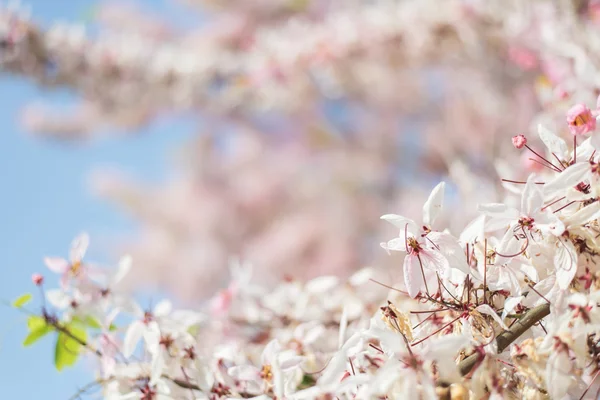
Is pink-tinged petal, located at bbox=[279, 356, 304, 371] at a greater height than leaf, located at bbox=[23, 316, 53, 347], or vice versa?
leaf, located at bbox=[23, 316, 53, 347]

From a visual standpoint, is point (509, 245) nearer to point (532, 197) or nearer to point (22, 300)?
point (532, 197)

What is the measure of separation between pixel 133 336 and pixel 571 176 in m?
0.28

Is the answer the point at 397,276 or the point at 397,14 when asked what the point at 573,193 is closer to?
the point at 397,276

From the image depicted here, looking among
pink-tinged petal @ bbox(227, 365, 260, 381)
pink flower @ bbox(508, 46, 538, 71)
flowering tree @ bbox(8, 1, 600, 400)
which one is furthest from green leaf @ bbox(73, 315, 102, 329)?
pink flower @ bbox(508, 46, 538, 71)

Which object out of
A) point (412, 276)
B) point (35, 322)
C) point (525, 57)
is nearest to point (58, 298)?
point (35, 322)

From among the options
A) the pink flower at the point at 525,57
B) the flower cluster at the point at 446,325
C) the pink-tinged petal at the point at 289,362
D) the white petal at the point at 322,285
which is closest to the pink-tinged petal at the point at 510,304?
the flower cluster at the point at 446,325

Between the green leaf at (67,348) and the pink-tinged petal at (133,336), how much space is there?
6 centimetres

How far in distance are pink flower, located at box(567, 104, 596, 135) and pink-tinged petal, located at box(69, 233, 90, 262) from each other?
32 cm

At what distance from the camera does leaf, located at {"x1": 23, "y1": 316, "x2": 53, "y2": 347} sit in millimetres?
412

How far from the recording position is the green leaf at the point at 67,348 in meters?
0.42

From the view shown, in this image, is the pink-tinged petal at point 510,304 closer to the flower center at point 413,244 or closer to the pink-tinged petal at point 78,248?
the flower center at point 413,244

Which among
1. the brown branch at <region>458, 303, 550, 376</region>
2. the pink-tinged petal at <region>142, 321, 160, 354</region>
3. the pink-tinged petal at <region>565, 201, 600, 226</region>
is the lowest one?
the brown branch at <region>458, 303, 550, 376</region>

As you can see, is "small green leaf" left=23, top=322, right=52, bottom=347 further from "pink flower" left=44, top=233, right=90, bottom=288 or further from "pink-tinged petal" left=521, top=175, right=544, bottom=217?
"pink-tinged petal" left=521, top=175, right=544, bottom=217

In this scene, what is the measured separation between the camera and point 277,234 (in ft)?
8.57
